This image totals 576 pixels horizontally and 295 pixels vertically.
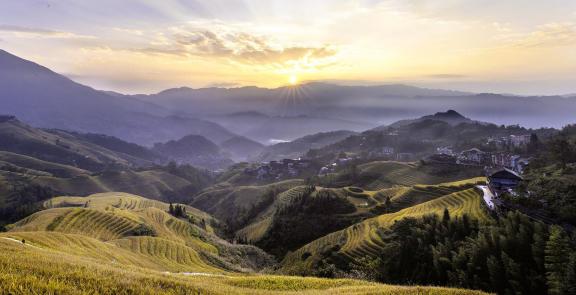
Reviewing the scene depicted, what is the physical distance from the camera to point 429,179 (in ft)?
427

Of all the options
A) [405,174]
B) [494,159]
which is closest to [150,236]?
[405,174]

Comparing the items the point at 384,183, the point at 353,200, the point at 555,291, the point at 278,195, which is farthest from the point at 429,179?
the point at 555,291

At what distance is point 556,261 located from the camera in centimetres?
2205

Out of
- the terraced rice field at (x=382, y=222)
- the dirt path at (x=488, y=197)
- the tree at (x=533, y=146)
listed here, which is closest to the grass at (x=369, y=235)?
the terraced rice field at (x=382, y=222)

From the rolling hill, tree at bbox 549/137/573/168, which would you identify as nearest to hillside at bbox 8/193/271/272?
the rolling hill

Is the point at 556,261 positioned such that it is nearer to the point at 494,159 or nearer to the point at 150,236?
the point at 150,236

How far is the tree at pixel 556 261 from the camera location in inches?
810

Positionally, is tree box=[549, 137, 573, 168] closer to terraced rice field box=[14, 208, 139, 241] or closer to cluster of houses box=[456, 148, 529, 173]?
cluster of houses box=[456, 148, 529, 173]

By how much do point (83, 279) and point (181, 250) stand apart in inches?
1687

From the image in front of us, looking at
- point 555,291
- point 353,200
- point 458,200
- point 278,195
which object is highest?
point 555,291

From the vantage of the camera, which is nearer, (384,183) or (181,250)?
(181,250)

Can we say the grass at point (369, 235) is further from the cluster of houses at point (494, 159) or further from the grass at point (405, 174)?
the cluster of houses at point (494, 159)

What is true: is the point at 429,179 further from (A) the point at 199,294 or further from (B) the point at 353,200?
(A) the point at 199,294

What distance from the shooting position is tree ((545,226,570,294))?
20577 mm
